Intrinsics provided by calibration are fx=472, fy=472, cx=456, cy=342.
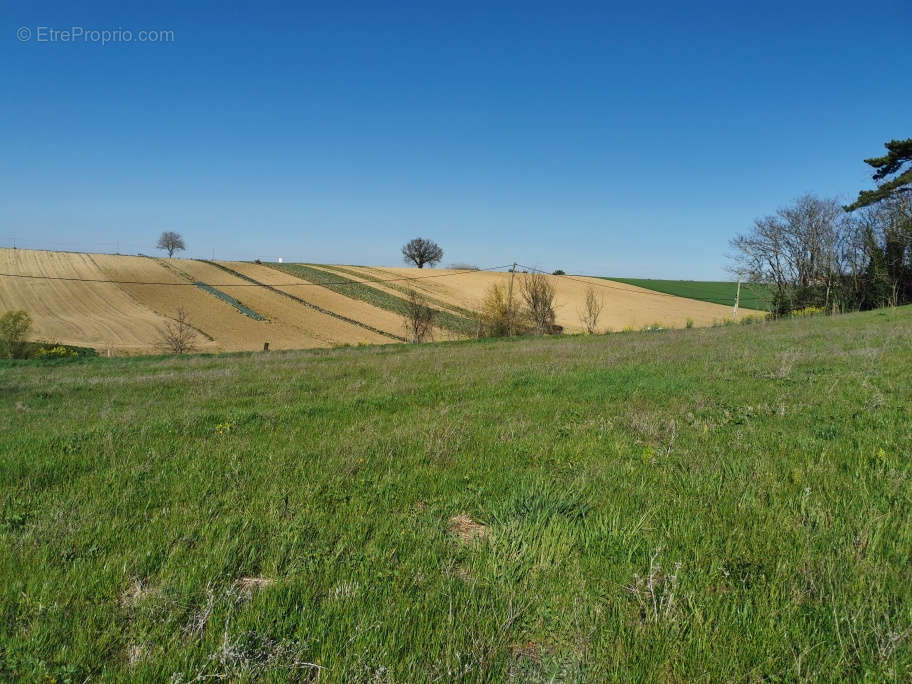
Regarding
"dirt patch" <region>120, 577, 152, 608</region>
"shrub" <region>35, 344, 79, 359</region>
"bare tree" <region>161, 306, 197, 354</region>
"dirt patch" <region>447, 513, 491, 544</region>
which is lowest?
"shrub" <region>35, 344, 79, 359</region>

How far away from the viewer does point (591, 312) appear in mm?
49750

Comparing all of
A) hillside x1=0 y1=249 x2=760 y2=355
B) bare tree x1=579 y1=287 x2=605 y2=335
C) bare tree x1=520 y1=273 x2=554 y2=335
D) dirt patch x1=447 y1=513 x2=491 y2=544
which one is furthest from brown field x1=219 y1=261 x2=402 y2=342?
dirt patch x1=447 y1=513 x2=491 y2=544

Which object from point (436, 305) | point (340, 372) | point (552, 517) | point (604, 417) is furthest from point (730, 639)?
point (436, 305)

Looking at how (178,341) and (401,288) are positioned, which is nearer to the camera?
(178,341)

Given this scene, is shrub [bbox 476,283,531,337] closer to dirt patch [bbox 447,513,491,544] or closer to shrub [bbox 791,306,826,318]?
shrub [bbox 791,306,826,318]

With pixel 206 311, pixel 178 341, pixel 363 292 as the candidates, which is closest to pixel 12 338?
pixel 178 341

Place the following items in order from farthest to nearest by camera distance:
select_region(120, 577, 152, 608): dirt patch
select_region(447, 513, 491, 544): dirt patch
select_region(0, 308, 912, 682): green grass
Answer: select_region(447, 513, 491, 544): dirt patch < select_region(120, 577, 152, 608): dirt patch < select_region(0, 308, 912, 682): green grass

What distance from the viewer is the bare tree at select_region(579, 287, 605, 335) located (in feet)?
166

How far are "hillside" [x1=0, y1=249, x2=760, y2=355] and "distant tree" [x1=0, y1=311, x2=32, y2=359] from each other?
5.07 meters

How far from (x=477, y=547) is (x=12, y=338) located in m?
42.0

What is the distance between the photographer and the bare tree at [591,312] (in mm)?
50688

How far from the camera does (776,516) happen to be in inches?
133

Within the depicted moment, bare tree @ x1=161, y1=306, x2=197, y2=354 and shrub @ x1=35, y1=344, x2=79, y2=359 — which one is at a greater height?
bare tree @ x1=161, y1=306, x2=197, y2=354

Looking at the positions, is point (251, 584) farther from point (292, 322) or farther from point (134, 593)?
point (292, 322)
